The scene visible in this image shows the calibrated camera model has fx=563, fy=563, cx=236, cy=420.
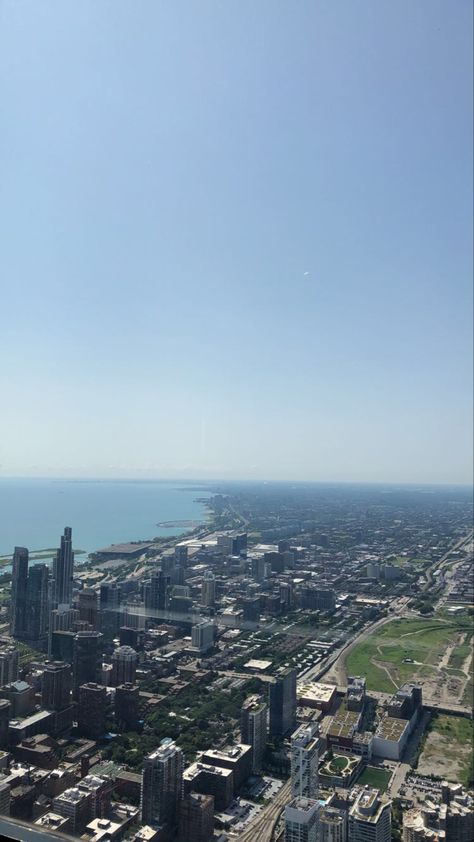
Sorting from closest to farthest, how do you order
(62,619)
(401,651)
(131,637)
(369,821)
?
(369,821)
(62,619)
(131,637)
(401,651)

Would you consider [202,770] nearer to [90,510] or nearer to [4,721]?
[4,721]

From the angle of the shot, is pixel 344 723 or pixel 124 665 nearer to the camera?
pixel 344 723

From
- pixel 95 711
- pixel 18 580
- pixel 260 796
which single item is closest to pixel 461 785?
pixel 260 796

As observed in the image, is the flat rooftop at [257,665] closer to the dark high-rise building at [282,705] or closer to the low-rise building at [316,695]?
the low-rise building at [316,695]

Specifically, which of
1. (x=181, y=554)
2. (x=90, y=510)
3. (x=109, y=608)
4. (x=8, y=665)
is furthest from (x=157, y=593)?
(x=8, y=665)

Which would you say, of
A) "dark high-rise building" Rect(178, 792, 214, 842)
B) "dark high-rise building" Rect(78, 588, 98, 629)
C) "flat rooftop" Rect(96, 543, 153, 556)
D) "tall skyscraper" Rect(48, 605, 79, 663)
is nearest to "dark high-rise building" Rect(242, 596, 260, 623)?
"flat rooftop" Rect(96, 543, 153, 556)

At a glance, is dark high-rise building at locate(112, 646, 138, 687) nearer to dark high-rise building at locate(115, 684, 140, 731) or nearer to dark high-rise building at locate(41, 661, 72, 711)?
dark high-rise building at locate(115, 684, 140, 731)

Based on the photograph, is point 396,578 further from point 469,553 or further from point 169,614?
point 169,614
